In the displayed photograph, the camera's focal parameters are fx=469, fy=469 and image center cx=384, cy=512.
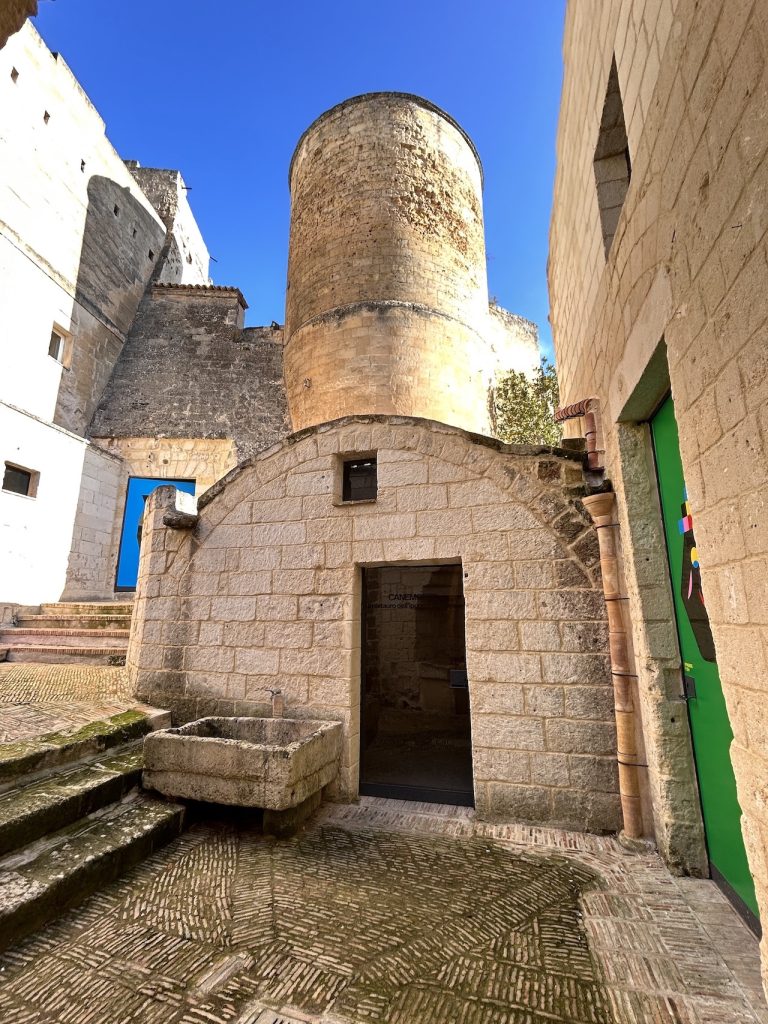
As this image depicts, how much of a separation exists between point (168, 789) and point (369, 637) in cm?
472

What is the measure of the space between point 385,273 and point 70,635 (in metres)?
8.48

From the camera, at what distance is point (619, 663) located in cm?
307

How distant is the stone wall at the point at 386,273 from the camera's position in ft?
31.1

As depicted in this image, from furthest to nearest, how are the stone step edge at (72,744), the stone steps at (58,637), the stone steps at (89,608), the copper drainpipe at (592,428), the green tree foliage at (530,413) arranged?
the green tree foliage at (530,413) < the stone steps at (89,608) < the stone steps at (58,637) < the copper drainpipe at (592,428) < the stone step edge at (72,744)

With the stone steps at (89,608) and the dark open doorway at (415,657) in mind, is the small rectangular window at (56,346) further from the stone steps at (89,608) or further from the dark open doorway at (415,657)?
the dark open doorway at (415,657)

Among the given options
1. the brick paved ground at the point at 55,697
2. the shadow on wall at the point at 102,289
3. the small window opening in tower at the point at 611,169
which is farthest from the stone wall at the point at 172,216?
the small window opening in tower at the point at 611,169

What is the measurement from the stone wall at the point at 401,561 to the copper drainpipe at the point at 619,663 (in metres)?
0.15

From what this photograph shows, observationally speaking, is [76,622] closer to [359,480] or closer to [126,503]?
[126,503]

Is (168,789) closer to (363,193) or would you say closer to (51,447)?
(51,447)

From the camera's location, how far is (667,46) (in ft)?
6.57

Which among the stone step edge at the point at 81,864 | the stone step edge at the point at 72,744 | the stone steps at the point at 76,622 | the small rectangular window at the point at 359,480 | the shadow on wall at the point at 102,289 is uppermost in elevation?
the shadow on wall at the point at 102,289

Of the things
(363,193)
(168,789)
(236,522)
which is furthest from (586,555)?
(363,193)

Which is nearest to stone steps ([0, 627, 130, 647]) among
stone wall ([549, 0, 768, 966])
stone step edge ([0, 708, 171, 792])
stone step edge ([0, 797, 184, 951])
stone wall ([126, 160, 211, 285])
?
stone step edge ([0, 708, 171, 792])

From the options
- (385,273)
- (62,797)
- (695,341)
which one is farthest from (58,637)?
(385,273)
